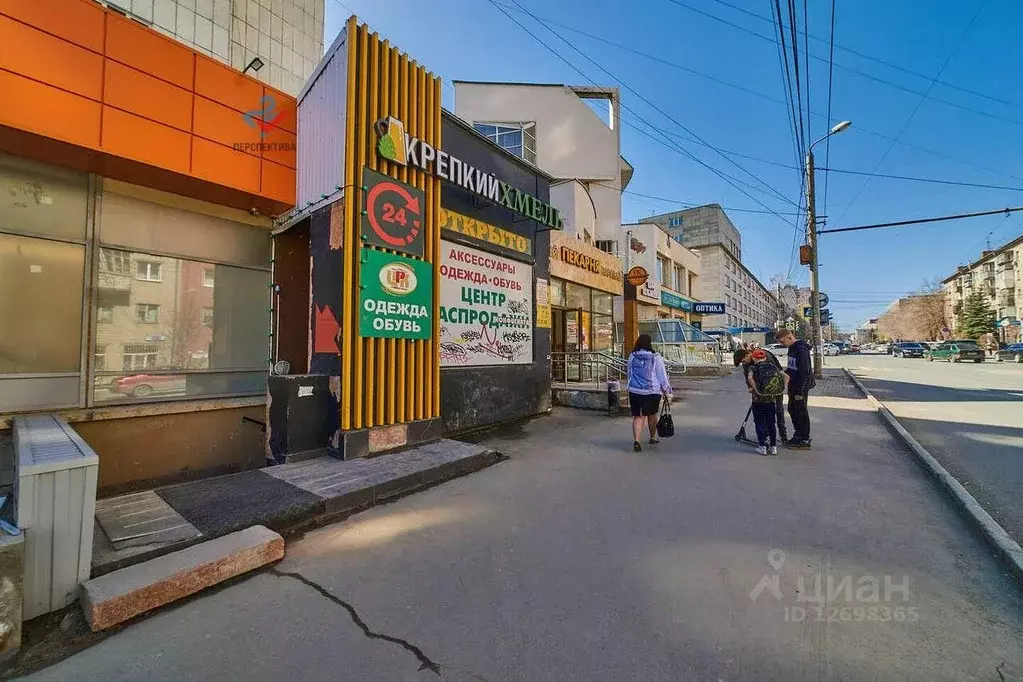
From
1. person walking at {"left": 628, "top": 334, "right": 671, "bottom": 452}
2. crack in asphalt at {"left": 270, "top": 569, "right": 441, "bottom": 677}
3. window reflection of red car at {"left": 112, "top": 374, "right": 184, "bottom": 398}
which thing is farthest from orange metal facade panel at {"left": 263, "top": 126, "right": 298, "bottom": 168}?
person walking at {"left": 628, "top": 334, "right": 671, "bottom": 452}

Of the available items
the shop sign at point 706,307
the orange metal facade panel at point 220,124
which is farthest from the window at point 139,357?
the shop sign at point 706,307

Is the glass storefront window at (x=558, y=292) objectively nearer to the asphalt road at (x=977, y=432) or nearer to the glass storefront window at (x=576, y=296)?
the glass storefront window at (x=576, y=296)

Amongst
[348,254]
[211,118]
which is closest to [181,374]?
[348,254]

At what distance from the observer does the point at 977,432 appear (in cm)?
784

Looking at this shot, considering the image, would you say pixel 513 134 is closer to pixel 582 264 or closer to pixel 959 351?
pixel 582 264

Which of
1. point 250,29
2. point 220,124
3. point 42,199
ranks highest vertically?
point 250,29

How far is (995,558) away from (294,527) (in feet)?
18.8

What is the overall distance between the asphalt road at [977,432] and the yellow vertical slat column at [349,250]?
6814 mm

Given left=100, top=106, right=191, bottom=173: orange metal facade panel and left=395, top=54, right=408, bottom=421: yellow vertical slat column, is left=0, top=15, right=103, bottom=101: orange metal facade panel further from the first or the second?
left=395, top=54, right=408, bottom=421: yellow vertical slat column

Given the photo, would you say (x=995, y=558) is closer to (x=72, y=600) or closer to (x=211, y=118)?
(x=72, y=600)

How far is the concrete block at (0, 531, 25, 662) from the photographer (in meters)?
2.37

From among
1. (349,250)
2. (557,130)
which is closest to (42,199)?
(349,250)

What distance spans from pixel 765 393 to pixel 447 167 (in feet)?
20.2

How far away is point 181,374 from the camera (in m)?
6.66
